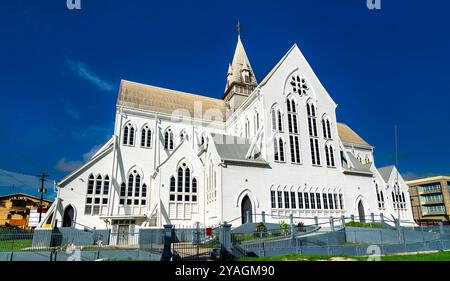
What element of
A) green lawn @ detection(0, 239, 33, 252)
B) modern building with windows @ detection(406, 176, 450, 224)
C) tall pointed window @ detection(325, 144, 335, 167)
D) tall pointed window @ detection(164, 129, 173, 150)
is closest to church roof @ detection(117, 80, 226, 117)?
tall pointed window @ detection(164, 129, 173, 150)

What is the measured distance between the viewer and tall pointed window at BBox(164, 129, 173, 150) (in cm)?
3469

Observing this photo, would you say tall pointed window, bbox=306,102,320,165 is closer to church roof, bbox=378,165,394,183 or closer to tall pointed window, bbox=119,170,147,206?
church roof, bbox=378,165,394,183

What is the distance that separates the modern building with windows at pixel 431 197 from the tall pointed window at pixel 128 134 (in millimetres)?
68806

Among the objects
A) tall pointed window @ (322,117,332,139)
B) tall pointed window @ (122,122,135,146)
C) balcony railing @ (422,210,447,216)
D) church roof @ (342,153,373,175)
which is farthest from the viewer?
balcony railing @ (422,210,447,216)

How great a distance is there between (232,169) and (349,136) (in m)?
31.0

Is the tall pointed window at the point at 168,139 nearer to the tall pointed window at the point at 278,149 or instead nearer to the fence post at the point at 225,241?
the tall pointed window at the point at 278,149

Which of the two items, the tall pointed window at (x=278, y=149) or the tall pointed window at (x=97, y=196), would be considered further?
the tall pointed window at (x=278, y=149)

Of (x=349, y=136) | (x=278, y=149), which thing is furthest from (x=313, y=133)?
(x=349, y=136)

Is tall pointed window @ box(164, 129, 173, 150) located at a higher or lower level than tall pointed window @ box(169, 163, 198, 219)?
higher

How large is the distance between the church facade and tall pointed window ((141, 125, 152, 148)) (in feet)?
0.41

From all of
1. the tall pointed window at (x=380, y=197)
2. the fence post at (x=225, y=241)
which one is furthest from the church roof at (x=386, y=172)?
the fence post at (x=225, y=241)

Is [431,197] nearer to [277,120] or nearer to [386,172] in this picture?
Answer: [386,172]

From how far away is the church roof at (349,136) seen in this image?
152ft

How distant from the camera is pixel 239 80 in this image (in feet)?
147
